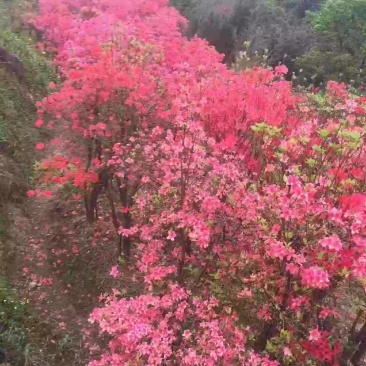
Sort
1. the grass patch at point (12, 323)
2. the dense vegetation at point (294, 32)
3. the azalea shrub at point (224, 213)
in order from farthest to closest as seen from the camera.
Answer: the dense vegetation at point (294, 32) → the grass patch at point (12, 323) → the azalea shrub at point (224, 213)

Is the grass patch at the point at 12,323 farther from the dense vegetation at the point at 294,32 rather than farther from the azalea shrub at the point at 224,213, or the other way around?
the dense vegetation at the point at 294,32

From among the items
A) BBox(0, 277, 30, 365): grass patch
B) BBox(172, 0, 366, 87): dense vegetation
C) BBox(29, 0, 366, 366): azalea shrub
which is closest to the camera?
BBox(29, 0, 366, 366): azalea shrub

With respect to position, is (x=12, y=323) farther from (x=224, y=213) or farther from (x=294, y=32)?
(x=294, y=32)

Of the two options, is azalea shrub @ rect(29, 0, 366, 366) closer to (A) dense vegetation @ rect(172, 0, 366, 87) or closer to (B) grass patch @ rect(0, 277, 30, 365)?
(B) grass patch @ rect(0, 277, 30, 365)

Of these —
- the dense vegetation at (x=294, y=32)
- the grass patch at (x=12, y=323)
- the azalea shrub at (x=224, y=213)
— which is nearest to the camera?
the azalea shrub at (x=224, y=213)

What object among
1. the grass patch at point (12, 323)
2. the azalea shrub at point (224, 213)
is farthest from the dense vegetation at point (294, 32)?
the grass patch at point (12, 323)

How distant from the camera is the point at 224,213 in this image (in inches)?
386

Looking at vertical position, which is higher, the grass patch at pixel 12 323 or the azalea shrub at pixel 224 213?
the azalea shrub at pixel 224 213

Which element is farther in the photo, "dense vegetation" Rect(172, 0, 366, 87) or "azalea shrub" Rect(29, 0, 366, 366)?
"dense vegetation" Rect(172, 0, 366, 87)

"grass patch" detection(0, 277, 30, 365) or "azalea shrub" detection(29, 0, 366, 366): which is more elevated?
"azalea shrub" detection(29, 0, 366, 366)

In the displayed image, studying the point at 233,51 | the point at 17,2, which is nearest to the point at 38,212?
the point at 17,2

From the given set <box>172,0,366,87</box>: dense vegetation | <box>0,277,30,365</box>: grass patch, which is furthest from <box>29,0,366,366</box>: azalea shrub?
<box>172,0,366,87</box>: dense vegetation

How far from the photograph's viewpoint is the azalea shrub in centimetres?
781

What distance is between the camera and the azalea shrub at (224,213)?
25.6ft
